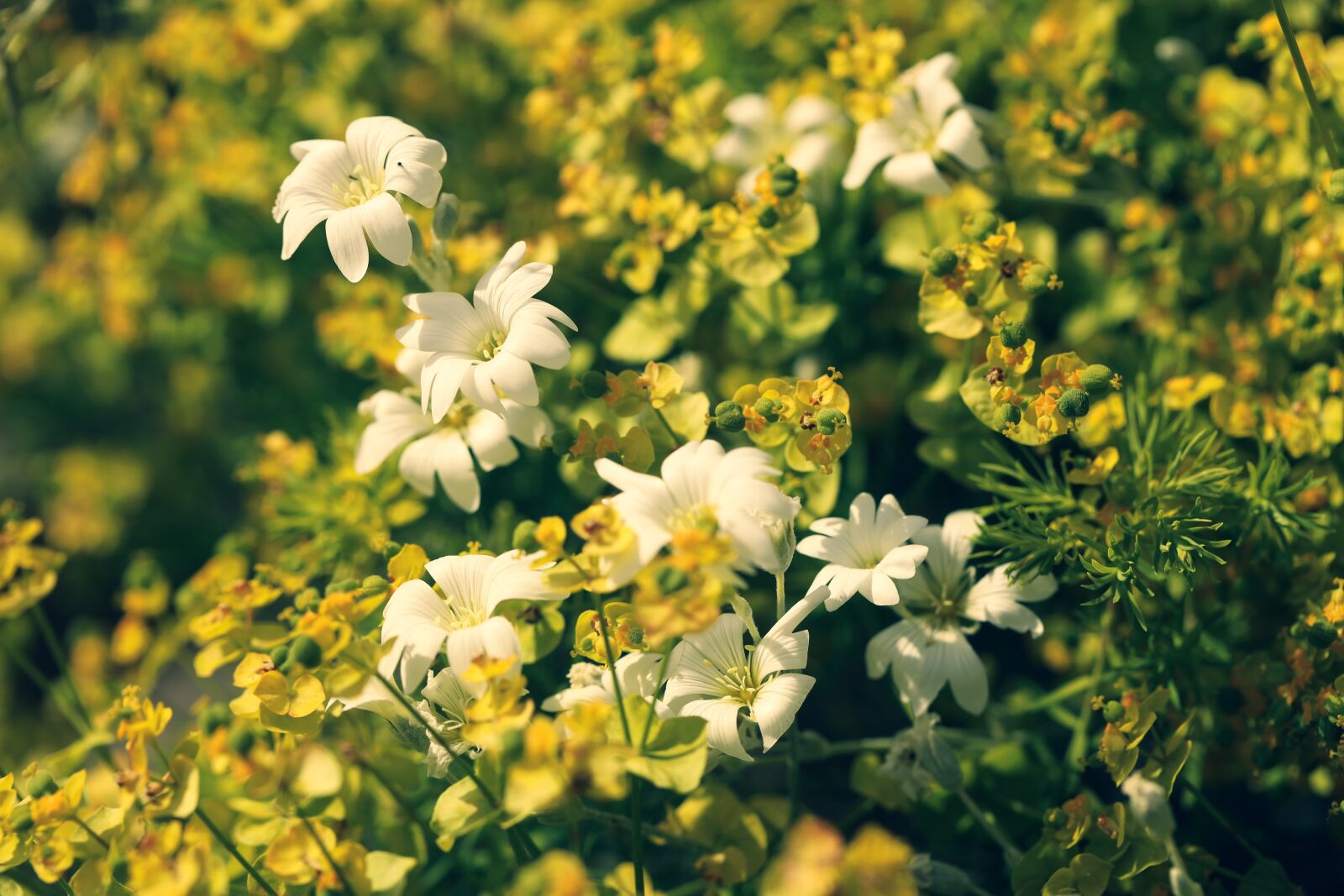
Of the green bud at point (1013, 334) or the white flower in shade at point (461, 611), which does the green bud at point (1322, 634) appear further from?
the white flower in shade at point (461, 611)

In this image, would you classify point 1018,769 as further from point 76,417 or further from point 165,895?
point 76,417

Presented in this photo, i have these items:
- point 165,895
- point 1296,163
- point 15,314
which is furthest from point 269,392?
point 1296,163

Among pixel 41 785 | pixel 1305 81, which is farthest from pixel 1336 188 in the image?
pixel 41 785

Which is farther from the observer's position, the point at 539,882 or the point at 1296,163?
the point at 1296,163

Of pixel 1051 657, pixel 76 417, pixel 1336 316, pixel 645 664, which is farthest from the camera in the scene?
pixel 76 417

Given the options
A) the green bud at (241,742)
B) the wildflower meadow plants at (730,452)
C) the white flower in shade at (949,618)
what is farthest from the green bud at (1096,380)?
the green bud at (241,742)

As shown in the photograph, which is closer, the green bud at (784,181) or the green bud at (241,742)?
the green bud at (241,742)

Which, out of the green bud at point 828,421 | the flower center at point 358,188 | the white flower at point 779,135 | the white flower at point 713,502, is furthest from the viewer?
the white flower at point 779,135
